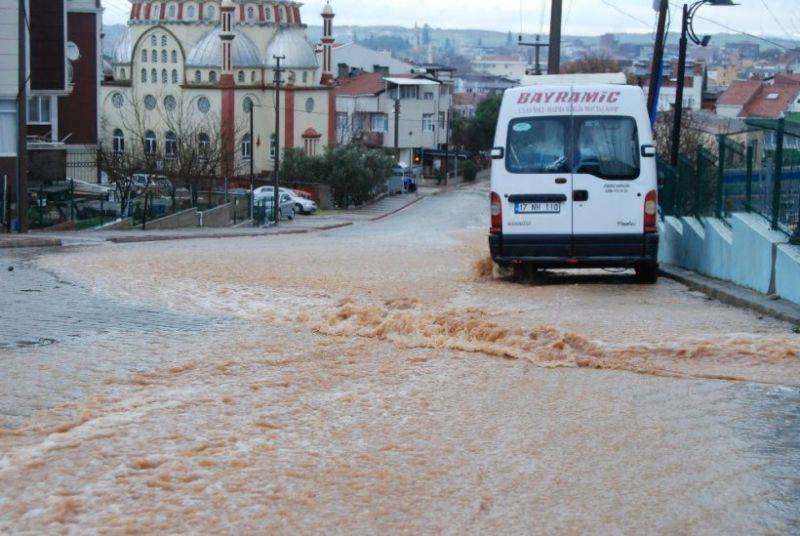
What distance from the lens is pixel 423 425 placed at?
319 inches


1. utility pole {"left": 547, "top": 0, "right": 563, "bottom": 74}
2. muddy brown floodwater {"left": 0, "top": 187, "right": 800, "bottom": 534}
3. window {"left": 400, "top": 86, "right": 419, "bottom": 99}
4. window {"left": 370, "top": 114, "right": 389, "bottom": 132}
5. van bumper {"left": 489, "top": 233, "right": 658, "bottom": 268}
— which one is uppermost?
window {"left": 400, "top": 86, "right": 419, "bottom": 99}

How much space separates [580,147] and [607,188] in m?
0.64

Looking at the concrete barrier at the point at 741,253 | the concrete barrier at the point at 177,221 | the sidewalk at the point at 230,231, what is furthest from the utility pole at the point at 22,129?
the concrete barrier at the point at 741,253

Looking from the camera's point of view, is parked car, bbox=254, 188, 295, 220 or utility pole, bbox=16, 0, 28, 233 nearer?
utility pole, bbox=16, 0, 28, 233

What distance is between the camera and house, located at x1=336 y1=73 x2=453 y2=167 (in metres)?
121

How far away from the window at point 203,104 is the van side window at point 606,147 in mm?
92407

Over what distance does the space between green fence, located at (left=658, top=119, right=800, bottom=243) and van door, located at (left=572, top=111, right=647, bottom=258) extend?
1.39m

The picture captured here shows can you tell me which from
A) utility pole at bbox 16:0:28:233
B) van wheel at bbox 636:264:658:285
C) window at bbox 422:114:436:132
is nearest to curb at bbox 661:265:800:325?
van wheel at bbox 636:264:658:285

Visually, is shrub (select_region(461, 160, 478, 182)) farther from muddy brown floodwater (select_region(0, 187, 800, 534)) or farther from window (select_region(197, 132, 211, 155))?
muddy brown floodwater (select_region(0, 187, 800, 534))

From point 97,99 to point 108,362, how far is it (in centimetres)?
5671

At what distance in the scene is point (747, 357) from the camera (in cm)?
1041

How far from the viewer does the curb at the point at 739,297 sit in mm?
12562

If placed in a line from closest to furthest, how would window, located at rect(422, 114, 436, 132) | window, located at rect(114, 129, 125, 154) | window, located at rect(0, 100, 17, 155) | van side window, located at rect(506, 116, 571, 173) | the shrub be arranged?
van side window, located at rect(506, 116, 571, 173) → window, located at rect(0, 100, 17, 155) → window, located at rect(114, 129, 125, 154) → the shrub → window, located at rect(422, 114, 436, 132)

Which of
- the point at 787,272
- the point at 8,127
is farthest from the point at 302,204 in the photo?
the point at 787,272
